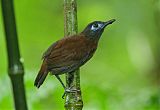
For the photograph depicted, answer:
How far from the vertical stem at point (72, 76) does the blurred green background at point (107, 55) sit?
112cm

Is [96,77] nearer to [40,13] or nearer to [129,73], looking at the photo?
[129,73]

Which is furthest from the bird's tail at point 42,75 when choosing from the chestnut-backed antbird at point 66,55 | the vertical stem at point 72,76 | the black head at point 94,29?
the black head at point 94,29

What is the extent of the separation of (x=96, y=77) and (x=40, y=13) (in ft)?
5.16

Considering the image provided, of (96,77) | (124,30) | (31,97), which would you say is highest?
(124,30)

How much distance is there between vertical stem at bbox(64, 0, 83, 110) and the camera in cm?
219

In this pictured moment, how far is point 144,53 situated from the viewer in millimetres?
5801

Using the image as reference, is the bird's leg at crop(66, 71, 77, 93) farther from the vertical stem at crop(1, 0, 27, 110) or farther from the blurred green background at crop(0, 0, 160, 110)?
the blurred green background at crop(0, 0, 160, 110)

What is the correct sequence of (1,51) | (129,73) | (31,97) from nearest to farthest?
(31,97), (129,73), (1,51)

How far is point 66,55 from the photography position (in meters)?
2.30

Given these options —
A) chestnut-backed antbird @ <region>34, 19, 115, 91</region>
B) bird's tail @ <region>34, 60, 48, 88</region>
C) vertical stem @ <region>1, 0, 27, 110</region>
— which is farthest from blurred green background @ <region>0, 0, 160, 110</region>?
vertical stem @ <region>1, 0, 27, 110</region>

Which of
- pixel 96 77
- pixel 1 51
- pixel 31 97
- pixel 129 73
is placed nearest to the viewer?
pixel 31 97

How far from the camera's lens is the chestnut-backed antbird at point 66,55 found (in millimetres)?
2258

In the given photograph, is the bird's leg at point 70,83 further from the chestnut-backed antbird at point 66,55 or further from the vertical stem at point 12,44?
the vertical stem at point 12,44

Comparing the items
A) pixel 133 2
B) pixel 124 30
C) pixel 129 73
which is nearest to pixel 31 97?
pixel 133 2
